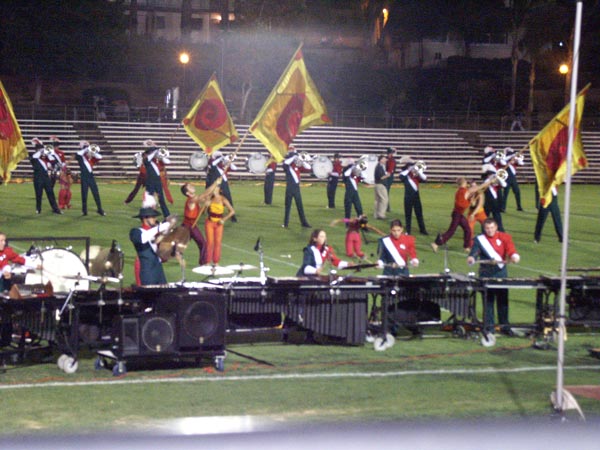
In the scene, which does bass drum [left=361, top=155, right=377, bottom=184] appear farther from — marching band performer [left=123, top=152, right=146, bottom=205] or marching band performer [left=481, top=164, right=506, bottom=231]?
marching band performer [left=481, top=164, right=506, bottom=231]

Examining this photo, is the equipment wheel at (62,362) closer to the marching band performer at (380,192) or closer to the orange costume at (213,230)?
the orange costume at (213,230)

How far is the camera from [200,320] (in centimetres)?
992

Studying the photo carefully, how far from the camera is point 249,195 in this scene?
32844mm

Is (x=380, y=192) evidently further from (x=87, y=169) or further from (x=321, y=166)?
(x=321, y=166)

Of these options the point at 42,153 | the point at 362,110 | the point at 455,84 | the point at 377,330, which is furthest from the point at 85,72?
the point at 377,330

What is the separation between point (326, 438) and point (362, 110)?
5806 centimetres

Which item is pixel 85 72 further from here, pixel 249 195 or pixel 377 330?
pixel 377 330

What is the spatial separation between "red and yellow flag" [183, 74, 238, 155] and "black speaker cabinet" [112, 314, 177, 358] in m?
9.51

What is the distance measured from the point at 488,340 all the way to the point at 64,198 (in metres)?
16.8

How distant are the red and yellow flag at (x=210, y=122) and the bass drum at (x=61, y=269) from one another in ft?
28.1

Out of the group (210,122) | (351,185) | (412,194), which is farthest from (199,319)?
(351,185)

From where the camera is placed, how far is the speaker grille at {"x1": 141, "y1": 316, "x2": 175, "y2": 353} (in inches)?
384

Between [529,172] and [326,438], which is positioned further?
[529,172]

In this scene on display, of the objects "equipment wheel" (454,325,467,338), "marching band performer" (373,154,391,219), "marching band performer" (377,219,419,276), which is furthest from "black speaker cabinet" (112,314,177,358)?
"marching band performer" (373,154,391,219)
